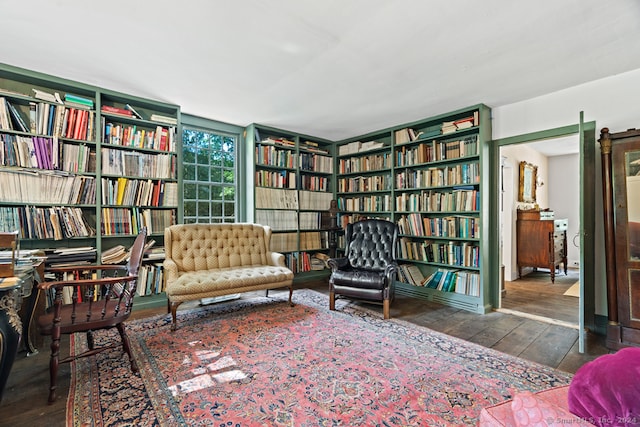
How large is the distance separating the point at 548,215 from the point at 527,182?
2.35 feet

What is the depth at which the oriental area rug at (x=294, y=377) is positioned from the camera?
60.0 inches

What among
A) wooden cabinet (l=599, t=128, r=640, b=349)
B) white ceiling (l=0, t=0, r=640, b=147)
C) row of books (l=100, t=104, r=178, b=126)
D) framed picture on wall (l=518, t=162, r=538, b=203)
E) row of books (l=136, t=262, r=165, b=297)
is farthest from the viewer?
framed picture on wall (l=518, t=162, r=538, b=203)

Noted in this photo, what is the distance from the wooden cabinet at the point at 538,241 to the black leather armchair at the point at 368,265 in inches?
123

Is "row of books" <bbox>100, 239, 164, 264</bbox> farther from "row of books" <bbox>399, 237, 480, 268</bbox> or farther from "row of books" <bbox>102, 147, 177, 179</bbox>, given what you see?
"row of books" <bbox>399, 237, 480, 268</bbox>

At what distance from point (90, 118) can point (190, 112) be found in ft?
3.63

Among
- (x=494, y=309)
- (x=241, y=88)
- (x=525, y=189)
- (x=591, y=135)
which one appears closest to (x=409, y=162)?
(x=591, y=135)

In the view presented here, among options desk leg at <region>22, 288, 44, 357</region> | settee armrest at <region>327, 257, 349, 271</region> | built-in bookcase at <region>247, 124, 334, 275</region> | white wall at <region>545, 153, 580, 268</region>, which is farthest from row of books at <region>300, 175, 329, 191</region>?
white wall at <region>545, 153, 580, 268</region>

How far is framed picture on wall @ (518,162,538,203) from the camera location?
518cm

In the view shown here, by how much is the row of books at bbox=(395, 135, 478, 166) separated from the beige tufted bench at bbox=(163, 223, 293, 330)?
2262mm

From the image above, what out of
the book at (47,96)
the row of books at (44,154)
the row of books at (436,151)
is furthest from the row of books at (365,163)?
the book at (47,96)

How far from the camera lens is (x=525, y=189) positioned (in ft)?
17.5

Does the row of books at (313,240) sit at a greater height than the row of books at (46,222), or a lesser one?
lesser

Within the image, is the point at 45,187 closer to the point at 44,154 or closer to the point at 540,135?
the point at 44,154

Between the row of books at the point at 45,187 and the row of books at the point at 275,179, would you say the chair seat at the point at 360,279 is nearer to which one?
the row of books at the point at 275,179
